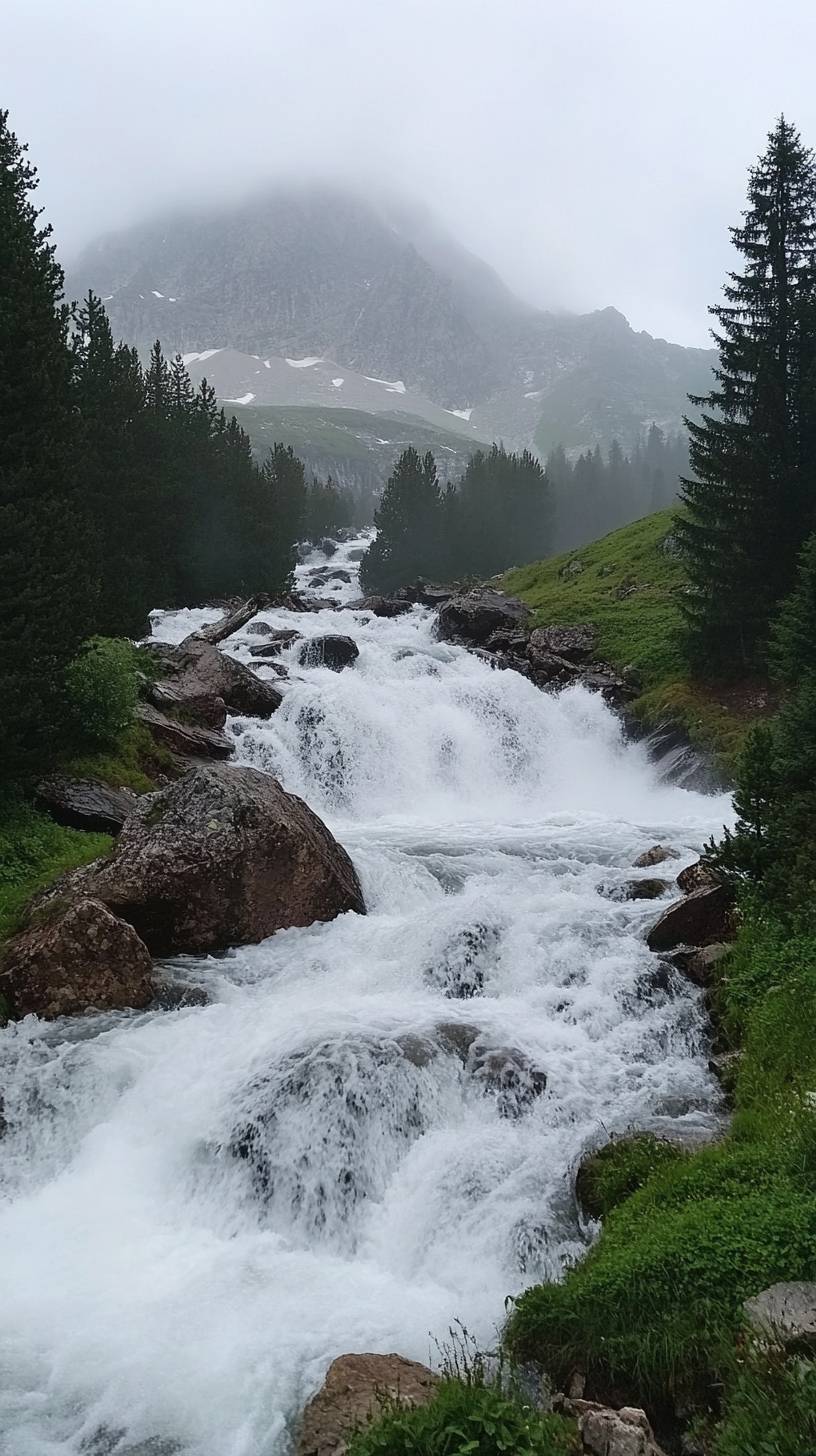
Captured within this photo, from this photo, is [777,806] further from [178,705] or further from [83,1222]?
[178,705]

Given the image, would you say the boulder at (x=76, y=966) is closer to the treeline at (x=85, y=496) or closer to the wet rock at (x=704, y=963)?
the treeline at (x=85, y=496)

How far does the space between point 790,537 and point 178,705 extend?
2352cm

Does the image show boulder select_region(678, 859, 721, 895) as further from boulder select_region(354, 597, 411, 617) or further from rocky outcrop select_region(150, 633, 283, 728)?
boulder select_region(354, 597, 411, 617)

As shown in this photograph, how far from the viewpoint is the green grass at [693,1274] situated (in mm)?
6387

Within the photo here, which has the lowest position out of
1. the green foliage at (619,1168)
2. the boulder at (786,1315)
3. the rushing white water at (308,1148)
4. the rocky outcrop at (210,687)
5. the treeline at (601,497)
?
the rushing white water at (308,1148)

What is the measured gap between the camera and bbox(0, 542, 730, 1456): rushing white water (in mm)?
8172

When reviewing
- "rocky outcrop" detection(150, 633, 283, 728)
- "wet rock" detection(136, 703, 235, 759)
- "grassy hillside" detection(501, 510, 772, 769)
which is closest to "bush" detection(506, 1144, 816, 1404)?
"wet rock" detection(136, 703, 235, 759)

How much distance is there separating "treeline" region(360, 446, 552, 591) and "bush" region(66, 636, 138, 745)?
70940 mm

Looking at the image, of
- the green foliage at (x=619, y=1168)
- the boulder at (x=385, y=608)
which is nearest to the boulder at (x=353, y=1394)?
the green foliage at (x=619, y=1168)

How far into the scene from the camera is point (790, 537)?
3100 cm

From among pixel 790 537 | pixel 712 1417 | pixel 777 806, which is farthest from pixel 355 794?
pixel 712 1417

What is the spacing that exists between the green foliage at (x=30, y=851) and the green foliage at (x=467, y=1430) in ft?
39.4

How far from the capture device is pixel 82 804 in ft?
65.0

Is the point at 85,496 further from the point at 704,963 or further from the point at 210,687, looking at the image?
the point at 704,963
